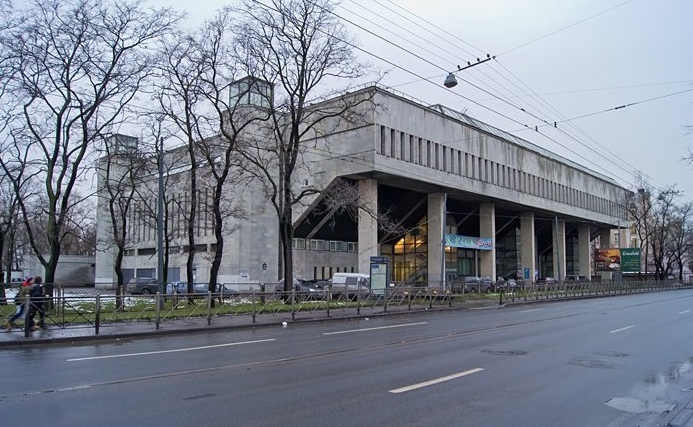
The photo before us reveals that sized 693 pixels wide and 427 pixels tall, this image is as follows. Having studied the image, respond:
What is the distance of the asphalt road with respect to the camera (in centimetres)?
700

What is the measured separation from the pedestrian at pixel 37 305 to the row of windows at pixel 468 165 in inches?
1280

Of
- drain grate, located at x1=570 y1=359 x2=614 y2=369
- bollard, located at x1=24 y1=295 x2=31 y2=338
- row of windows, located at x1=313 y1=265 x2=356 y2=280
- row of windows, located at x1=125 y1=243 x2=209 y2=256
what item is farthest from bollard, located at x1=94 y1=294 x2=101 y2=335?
row of windows, located at x1=313 y1=265 x2=356 y2=280

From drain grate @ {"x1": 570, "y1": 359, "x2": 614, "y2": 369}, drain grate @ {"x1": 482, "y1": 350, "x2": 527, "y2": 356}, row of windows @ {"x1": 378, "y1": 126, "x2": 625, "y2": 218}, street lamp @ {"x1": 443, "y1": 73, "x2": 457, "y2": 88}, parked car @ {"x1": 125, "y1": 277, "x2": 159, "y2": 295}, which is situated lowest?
parked car @ {"x1": 125, "y1": 277, "x2": 159, "y2": 295}

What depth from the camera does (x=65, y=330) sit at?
17.5m

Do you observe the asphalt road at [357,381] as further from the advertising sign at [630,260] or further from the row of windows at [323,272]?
the advertising sign at [630,260]

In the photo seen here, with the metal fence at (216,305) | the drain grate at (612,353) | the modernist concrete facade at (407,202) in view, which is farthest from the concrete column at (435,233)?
the drain grate at (612,353)

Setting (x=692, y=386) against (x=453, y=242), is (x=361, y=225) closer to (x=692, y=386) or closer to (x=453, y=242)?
(x=453, y=242)

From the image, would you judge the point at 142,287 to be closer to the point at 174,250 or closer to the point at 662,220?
the point at 174,250

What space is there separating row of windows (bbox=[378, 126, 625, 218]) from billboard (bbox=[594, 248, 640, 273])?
25.1 feet

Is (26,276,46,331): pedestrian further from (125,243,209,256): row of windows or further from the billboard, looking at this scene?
the billboard

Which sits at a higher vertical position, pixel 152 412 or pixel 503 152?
pixel 503 152

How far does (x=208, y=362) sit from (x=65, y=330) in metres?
8.55

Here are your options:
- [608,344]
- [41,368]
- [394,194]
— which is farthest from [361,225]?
[41,368]

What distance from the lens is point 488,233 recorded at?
2509 inches
